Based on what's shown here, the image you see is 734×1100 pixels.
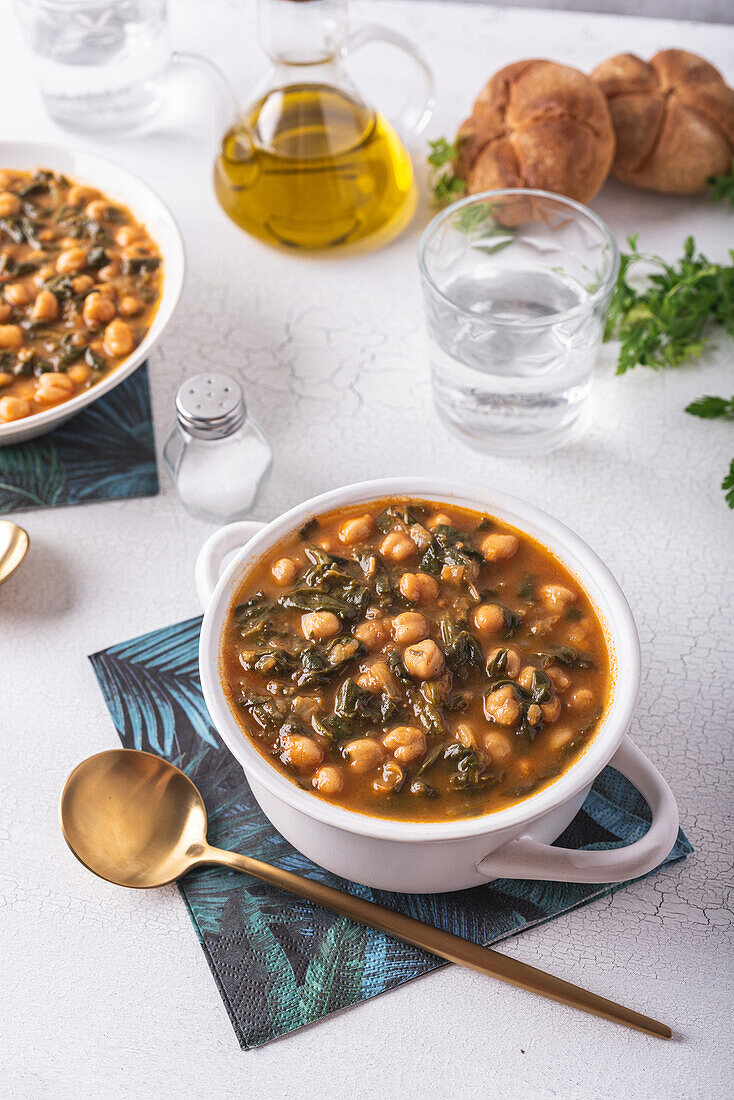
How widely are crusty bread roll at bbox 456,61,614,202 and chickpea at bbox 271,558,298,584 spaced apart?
1.11 metres

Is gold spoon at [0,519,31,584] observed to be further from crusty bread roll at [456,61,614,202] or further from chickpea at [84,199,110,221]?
crusty bread roll at [456,61,614,202]

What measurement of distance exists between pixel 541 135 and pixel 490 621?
1.20 m

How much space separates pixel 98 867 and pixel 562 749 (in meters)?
0.61

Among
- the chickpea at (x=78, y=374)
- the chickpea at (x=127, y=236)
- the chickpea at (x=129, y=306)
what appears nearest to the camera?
the chickpea at (x=78, y=374)

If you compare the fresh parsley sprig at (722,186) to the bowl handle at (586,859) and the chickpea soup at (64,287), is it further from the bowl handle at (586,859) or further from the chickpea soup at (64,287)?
the bowl handle at (586,859)

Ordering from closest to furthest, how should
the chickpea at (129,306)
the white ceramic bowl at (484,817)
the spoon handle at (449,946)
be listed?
the white ceramic bowl at (484,817), the spoon handle at (449,946), the chickpea at (129,306)

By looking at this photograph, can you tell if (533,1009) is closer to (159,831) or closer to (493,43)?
(159,831)

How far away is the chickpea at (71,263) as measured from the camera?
6.32ft

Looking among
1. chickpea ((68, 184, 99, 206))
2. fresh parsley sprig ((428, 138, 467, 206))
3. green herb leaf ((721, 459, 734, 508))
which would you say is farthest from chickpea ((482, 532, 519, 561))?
chickpea ((68, 184, 99, 206))

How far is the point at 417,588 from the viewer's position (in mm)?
1336

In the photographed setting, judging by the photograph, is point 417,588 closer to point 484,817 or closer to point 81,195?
point 484,817

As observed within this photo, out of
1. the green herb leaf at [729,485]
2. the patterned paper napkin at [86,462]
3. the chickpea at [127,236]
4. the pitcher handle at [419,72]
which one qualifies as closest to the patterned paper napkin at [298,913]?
the patterned paper napkin at [86,462]

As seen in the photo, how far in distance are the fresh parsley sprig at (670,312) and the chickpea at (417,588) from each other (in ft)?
2.61

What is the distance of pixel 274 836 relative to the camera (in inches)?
54.3
